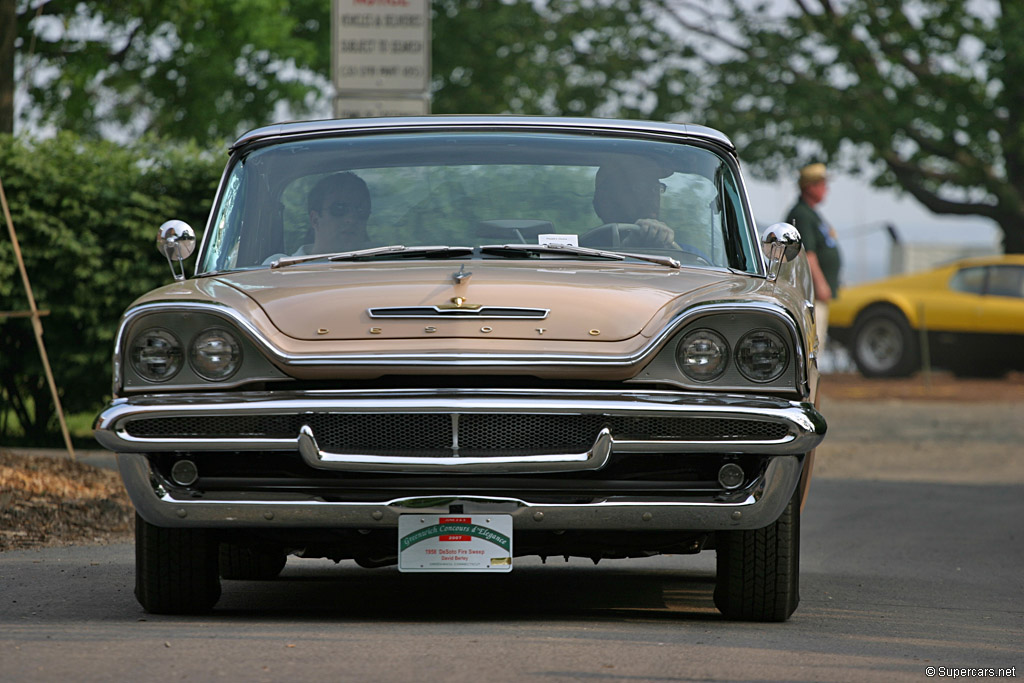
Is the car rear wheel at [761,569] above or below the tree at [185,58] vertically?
below

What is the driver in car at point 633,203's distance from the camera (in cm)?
588

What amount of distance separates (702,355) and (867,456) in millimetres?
9193

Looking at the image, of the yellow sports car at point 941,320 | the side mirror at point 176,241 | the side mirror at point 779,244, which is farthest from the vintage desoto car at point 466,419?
the yellow sports car at point 941,320

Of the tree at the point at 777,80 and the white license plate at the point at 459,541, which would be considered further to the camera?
the tree at the point at 777,80

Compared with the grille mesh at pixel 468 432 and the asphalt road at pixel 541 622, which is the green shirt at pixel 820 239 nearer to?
the asphalt road at pixel 541 622

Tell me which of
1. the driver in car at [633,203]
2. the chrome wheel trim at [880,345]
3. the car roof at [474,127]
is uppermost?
the car roof at [474,127]

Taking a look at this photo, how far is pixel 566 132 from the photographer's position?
6.24 meters

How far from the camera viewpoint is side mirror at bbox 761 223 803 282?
5.90 meters

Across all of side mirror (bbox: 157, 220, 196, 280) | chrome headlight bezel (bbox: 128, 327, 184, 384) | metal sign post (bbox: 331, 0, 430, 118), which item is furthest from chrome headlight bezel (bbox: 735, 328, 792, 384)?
metal sign post (bbox: 331, 0, 430, 118)

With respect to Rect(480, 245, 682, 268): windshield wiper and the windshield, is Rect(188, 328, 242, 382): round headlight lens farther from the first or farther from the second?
Rect(480, 245, 682, 268): windshield wiper

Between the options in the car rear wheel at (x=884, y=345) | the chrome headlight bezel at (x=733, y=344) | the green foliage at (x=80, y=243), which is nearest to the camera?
the chrome headlight bezel at (x=733, y=344)

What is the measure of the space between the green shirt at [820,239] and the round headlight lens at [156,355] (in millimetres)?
7668

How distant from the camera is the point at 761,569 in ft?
17.4

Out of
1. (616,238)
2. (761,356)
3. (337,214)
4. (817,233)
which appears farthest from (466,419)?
(817,233)
